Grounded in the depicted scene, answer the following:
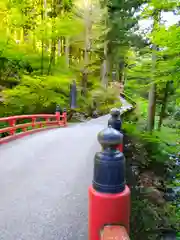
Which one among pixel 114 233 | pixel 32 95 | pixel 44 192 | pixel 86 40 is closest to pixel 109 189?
pixel 114 233

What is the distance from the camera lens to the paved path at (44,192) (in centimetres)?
319

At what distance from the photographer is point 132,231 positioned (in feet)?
16.7

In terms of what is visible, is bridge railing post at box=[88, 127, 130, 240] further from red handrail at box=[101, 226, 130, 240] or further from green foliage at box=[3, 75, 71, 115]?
green foliage at box=[3, 75, 71, 115]

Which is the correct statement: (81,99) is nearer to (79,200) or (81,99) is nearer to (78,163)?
(78,163)

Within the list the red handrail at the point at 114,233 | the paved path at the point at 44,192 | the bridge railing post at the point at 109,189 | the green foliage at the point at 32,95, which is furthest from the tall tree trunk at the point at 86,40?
the red handrail at the point at 114,233

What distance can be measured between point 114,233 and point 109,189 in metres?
0.27

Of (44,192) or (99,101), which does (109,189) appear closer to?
(44,192)

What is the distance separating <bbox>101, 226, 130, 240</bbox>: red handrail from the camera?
164 centimetres

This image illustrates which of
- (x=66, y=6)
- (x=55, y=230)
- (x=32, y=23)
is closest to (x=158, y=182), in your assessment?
(x=55, y=230)

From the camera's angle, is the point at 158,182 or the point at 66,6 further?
the point at 66,6

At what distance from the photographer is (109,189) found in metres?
1.84

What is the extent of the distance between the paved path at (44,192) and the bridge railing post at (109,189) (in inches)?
53.0

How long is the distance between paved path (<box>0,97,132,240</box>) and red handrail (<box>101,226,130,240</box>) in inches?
55.1

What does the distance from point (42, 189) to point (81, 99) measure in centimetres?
1503
